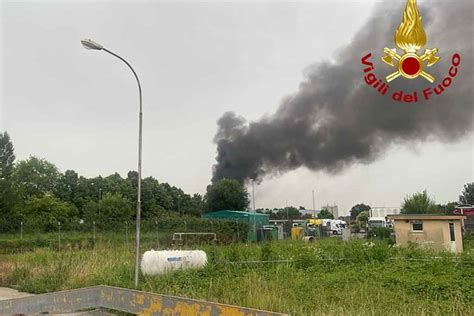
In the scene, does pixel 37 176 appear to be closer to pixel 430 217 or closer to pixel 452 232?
pixel 430 217

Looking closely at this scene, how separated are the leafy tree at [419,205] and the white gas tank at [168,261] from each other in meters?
32.2

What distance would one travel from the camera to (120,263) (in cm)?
1422

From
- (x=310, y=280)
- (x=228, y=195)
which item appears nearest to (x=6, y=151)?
(x=228, y=195)

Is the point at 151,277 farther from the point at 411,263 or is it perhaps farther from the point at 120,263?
the point at 411,263

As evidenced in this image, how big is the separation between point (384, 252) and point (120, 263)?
30.1 feet

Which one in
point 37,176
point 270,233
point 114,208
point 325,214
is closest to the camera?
point 270,233

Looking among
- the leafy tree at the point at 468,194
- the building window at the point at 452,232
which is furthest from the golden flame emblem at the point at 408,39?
the leafy tree at the point at 468,194

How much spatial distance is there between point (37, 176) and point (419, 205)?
6311cm

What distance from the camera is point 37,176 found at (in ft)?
248

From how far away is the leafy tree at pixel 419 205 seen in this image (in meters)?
40.2

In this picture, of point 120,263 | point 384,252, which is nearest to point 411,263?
point 384,252

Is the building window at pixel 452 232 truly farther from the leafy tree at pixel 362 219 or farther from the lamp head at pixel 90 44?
the leafy tree at pixel 362 219

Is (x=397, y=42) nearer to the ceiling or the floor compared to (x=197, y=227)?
nearer to the ceiling

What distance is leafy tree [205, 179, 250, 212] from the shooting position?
5409 centimetres
